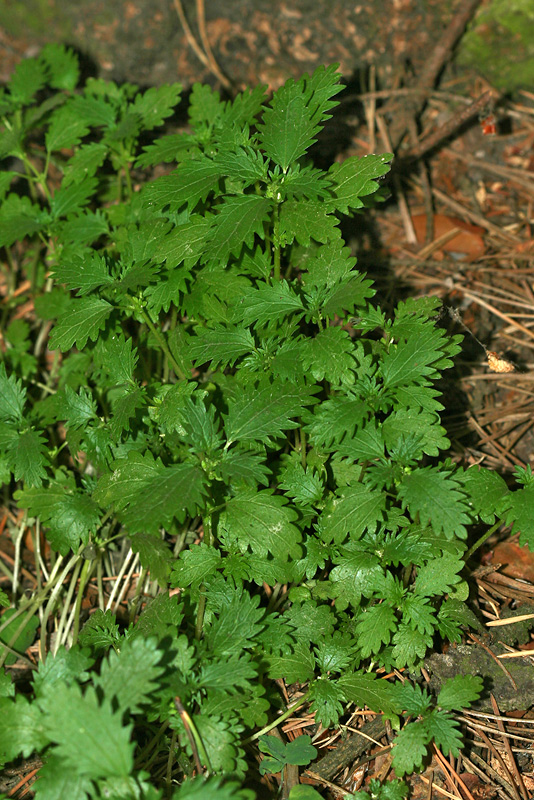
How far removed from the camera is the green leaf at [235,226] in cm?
223

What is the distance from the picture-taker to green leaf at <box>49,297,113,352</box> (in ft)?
8.04

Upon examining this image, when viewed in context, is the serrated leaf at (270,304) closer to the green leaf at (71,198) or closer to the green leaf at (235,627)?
the green leaf at (235,627)

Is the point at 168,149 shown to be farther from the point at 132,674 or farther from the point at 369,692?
the point at 369,692

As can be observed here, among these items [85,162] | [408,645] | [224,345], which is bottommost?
[408,645]

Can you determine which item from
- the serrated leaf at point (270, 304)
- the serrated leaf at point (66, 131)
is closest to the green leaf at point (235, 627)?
the serrated leaf at point (270, 304)

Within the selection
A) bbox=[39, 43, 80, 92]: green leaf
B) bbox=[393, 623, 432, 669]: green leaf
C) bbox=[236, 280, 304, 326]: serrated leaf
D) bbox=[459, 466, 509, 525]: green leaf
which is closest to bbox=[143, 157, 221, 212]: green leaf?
bbox=[236, 280, 304, 326]: serrated leaf

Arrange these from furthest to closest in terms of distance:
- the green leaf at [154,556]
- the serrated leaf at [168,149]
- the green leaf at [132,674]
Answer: the serrated leaf at [168,149] < the green leaf at [154,556] < the green leaf at [132,674]

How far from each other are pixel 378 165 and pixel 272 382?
0.87 m

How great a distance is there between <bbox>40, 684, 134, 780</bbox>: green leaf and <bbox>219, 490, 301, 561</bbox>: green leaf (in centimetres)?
67

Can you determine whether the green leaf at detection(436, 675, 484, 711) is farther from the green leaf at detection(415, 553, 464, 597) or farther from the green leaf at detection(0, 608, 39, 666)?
the green leaf at detection(0, 608, 39, 666)

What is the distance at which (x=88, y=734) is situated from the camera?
1.77 meters

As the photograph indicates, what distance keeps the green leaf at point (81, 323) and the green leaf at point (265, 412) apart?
61 cm

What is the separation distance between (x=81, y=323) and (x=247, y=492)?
866 millimetres

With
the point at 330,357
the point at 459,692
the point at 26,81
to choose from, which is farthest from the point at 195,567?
the point at 26,81
